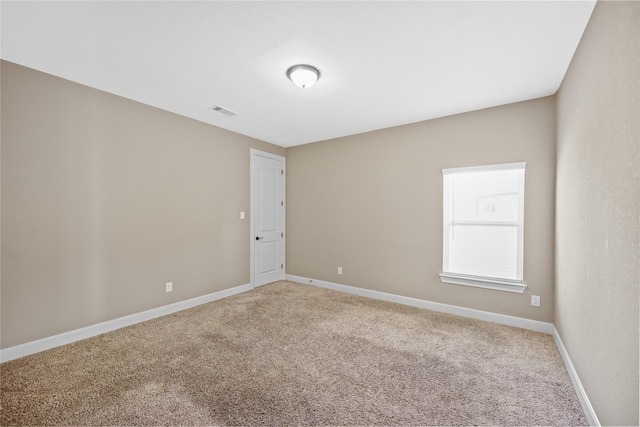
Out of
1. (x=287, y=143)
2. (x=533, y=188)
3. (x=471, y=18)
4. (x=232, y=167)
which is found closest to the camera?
(x=471, y=18)

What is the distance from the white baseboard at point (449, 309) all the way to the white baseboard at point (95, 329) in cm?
192

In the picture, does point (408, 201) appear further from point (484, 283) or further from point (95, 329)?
point (95, 329)

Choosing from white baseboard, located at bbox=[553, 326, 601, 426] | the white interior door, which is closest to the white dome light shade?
the white interior door

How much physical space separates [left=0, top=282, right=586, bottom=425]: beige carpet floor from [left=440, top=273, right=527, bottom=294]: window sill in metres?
0.44

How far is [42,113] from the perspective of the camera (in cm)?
259

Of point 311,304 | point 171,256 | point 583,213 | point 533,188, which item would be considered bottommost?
point 311,304

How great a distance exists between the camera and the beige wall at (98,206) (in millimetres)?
2457

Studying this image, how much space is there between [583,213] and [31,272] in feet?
15.0

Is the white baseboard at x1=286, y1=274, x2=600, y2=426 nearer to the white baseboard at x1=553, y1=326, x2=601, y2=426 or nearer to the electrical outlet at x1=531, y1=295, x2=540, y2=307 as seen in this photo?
the white baseboard at x1=553, y1=326, x2=601, y2=426

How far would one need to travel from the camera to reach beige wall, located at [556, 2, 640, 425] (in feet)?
4.03

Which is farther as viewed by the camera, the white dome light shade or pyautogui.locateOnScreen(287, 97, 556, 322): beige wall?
pyautogui.locateOnScreen(287, 97, 556, 322): beige wall

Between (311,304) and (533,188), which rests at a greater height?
(533,188)

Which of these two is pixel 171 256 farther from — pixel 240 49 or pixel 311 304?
pixel 240 49

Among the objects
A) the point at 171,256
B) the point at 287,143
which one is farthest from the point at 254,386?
the point at 287,143
